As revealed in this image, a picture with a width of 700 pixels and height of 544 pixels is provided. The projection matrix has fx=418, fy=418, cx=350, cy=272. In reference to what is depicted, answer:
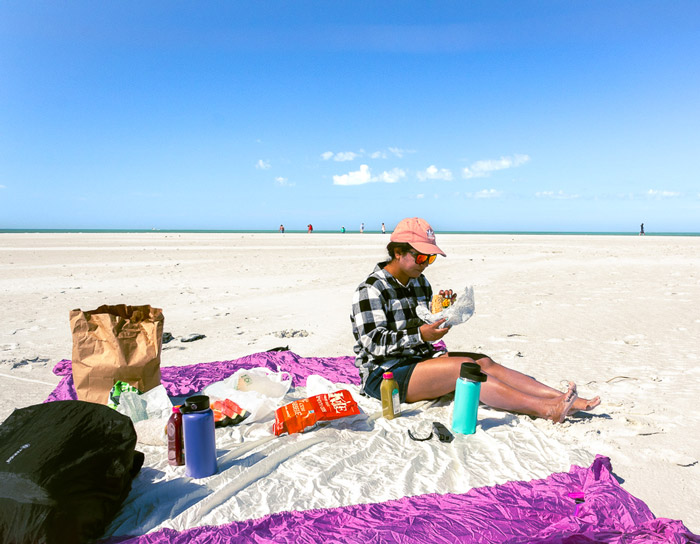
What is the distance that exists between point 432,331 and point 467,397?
575 mm

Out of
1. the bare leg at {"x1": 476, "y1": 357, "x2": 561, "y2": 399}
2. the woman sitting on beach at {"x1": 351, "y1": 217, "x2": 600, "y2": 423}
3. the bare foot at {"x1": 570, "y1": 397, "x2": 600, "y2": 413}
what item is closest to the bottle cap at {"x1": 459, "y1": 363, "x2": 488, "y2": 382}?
the woman sitting on beach at {"x1": 351, "y1": 217, "x2": 600, "y2": 423}

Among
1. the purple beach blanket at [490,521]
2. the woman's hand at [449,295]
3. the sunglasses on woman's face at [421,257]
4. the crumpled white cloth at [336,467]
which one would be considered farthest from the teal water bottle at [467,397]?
the woman's hand at [449,295]

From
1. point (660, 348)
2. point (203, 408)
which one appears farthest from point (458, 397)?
point (660, 348)

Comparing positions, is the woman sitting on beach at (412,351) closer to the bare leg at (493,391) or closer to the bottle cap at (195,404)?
the bare leg at (493,391)

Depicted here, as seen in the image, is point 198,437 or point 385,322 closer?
point 198,437

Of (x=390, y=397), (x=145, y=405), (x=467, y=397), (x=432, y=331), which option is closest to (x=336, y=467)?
(x=390, y=397)

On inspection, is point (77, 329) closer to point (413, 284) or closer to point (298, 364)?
point (298, 364)

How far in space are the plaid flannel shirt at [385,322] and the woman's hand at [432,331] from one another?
0.06m

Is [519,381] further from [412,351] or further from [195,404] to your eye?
[195,404]

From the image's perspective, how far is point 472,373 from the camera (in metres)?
3.19

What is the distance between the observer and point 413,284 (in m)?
3.88

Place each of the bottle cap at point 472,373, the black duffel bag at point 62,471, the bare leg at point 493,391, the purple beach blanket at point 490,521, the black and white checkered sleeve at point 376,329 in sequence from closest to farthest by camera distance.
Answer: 1. the black duffel bag at point 62,471
2. the purple beach blanket at point 490,521
3. the bottle cap at point 472,373
4. the bare leg at point 493,391
5. the black and white checkered sleeve at point 376,329

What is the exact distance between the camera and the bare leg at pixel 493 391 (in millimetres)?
3432

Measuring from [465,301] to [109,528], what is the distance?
2.73 meters
